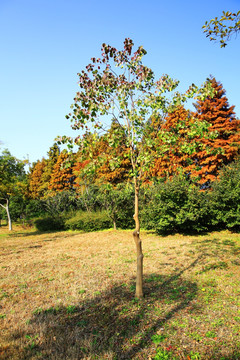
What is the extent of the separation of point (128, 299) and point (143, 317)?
0.75 metres

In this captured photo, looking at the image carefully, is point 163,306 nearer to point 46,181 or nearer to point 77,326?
point 77,326

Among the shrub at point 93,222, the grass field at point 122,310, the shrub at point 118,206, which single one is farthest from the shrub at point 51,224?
the grass field at point 122,310

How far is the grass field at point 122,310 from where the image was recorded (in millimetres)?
2926

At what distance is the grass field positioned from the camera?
9.60 ft

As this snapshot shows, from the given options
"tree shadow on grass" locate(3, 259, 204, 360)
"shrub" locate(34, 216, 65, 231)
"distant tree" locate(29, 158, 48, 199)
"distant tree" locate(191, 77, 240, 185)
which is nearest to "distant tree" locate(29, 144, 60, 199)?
"distant tree" locate(29, 158, 48, 199)

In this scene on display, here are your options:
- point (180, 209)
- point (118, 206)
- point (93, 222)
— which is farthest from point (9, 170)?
point (180, 209)

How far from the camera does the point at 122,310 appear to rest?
3.96m

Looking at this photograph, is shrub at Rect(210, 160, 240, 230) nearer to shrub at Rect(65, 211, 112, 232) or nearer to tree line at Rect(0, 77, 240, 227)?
tree line at Rect(0, 77, 240, 227)

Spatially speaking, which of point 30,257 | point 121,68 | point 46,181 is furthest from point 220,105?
point 46,181

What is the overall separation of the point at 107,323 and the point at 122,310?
1.48 ft

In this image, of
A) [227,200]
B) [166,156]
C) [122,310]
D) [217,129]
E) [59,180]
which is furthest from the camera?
[59,180]

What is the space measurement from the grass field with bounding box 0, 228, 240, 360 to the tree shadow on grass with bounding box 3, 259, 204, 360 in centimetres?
1

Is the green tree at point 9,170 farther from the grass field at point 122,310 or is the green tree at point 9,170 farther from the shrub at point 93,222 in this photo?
the grass field at point 122,310

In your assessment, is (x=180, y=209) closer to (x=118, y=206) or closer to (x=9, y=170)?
(x=118, y=206)
